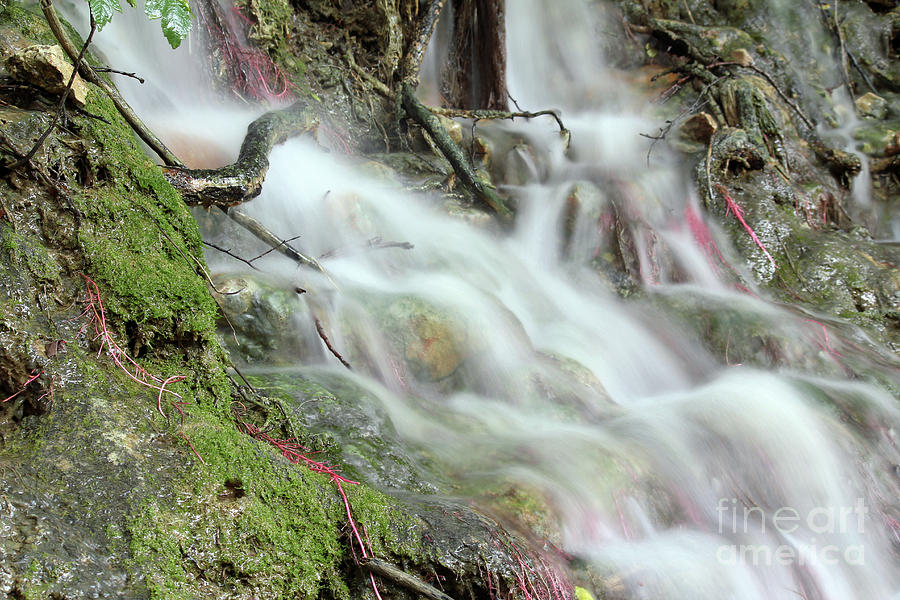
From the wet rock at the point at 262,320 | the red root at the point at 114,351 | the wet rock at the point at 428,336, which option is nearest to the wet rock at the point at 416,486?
the wet rock at the point at 262,320

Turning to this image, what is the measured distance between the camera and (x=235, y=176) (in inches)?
133

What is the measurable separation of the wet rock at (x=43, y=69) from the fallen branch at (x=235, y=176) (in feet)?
2.64

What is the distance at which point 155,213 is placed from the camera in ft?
7.27

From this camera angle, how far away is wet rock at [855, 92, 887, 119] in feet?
26.3

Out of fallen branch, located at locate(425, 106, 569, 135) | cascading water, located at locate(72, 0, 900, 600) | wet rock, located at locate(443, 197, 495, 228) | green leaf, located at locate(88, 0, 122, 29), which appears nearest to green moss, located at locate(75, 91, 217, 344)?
green leaf, located at locate(88, 0, 122, 29)

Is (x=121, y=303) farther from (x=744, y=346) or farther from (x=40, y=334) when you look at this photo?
(x=744, y=346)

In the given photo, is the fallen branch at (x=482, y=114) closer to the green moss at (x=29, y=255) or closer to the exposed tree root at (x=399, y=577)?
the green moss at (x=29, y=255)

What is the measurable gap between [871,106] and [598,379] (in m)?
6.86

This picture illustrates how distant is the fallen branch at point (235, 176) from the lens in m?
3.07

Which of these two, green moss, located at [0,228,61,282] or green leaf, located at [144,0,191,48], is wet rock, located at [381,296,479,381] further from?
green leaf, located at [144,0,191,48]

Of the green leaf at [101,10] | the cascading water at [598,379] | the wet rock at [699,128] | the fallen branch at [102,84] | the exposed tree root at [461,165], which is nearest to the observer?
the green leaf at [101,10]

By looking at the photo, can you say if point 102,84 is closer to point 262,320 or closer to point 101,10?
point 101,10

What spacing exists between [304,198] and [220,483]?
3664 millimetres

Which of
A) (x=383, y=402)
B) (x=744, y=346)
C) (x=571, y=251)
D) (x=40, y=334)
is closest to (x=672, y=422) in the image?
→ (x=744, y=346)
